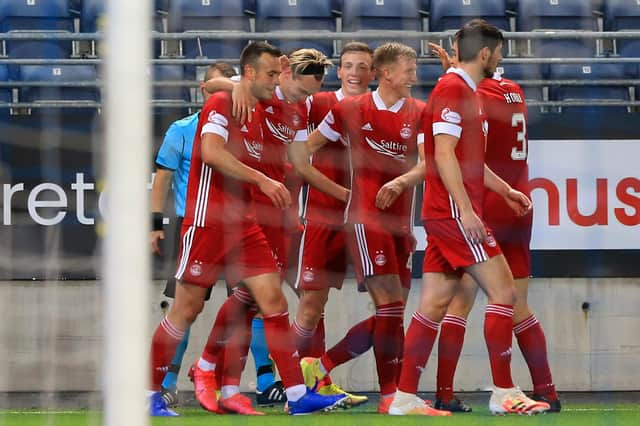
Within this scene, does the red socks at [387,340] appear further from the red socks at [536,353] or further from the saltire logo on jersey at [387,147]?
the saltire logo on jersey at [387,147]

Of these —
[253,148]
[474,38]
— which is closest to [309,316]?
[253,148]

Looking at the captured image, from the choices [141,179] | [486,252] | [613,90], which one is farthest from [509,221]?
[141,179]

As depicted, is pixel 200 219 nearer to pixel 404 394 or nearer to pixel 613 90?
pixel 404 394

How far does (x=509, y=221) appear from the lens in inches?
224

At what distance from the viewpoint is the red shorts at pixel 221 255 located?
5.23 m

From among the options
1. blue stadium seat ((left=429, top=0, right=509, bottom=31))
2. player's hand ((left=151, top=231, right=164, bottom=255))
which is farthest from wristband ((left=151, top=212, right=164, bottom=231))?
blue stadium seat ((left=429, top=0, right=509, bottom=31))

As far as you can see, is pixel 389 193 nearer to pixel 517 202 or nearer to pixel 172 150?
pixel 517 202

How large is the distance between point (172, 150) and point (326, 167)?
2.26 ft

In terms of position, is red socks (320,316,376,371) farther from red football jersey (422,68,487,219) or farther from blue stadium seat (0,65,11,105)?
blue stadium seat (0,65,11,105)

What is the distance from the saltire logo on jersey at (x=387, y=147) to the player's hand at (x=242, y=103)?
26.0 inches

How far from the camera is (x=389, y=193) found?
18.8 ft

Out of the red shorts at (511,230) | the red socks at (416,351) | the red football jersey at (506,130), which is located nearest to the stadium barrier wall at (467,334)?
the red shorts at (511,230)

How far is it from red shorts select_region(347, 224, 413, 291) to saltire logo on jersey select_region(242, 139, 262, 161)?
22.6 inches

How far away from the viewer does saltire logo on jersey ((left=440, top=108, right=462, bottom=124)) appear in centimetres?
522
